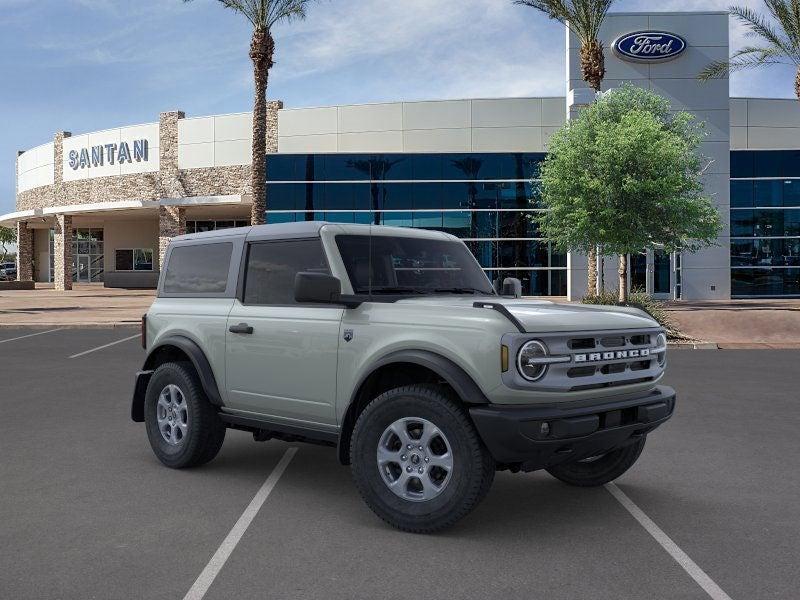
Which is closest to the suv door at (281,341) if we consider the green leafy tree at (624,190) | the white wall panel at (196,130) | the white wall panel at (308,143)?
the green leafy tree at (624,190)

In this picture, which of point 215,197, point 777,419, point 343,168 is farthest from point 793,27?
point 215,197

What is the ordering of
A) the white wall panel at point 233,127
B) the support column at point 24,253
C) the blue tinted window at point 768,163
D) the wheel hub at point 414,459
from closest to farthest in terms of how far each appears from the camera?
the wheel hub at point 414,459, the blue tinted window at point 768,163, the white wall panel at point 233,127, the support column at point 24,253

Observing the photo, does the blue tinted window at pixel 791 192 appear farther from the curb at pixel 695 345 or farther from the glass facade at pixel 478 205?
the curb at pixel 695 345

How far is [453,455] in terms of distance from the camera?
4.65 m

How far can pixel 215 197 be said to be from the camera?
41000mm

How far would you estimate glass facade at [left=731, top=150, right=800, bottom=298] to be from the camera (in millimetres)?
36438

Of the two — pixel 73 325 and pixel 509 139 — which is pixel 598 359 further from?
pixel 509 139

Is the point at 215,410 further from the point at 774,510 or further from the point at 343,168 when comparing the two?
the point at 343,168

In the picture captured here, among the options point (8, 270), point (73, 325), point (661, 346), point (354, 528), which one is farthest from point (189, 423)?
point (8, 270)

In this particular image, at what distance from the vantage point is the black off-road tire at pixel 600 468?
19.0 ft

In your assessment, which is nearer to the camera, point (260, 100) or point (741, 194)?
point (260, 100)

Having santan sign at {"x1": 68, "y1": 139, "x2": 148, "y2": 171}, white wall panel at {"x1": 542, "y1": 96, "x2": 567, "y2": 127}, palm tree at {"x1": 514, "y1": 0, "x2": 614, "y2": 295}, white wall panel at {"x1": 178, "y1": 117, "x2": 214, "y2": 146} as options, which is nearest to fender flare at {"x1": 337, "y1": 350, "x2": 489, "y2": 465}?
palm tree at {"x1": 514, "y1": 0, "x2": 614, "y2": 295}

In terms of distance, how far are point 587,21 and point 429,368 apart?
27110 millimetres

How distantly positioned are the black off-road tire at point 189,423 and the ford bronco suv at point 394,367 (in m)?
0.02
